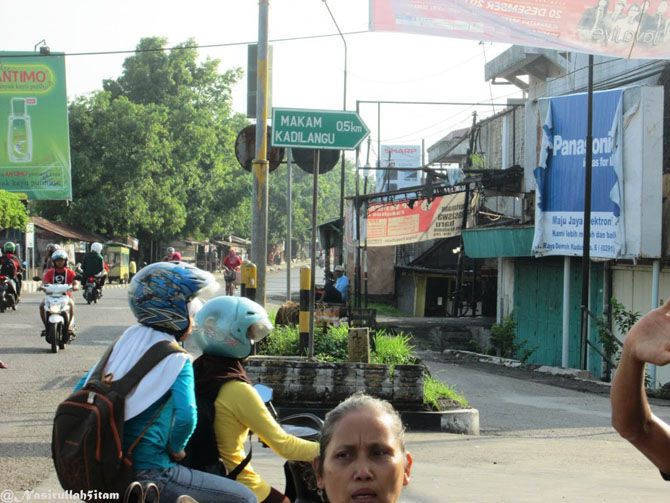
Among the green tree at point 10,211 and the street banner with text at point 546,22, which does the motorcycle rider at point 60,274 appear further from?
the green tree at point 10,211

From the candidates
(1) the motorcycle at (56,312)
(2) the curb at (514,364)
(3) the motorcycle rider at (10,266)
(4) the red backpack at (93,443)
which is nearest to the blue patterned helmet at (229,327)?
(4) the red backpack at (93,443)

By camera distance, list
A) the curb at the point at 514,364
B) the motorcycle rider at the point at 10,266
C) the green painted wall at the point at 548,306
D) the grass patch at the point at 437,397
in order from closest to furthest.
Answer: the grass patch at the point at 437,397 → the curb at the point at 514,364 → the green painted wall at the point at 548,306 → the motorcycle rider at the point at 10,266

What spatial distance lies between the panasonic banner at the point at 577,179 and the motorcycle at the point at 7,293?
1140 cm

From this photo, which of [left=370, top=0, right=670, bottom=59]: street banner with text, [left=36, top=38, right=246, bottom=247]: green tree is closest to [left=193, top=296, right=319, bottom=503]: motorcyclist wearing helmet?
[left=370, top=0, right=670, bottom=59]: street banner with text

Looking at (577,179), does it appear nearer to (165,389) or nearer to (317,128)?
(317,128)

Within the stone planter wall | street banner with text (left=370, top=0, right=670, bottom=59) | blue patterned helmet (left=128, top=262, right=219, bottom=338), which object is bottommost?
the stone planter wall

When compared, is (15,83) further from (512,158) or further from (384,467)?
(384,467)

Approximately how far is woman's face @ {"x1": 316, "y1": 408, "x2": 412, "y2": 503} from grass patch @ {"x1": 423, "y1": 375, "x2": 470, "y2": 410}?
305 inches

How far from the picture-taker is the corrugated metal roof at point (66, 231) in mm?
52875

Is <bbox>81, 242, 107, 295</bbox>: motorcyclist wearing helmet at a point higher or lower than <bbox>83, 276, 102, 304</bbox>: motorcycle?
higher

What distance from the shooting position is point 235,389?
4.50 m

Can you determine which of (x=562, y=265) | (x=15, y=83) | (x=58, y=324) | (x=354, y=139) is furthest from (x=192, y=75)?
(x=354, y=139)

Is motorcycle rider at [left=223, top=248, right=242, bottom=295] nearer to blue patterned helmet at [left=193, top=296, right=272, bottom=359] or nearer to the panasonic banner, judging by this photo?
the panasonic banner

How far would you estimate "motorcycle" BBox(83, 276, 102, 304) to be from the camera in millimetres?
26547
